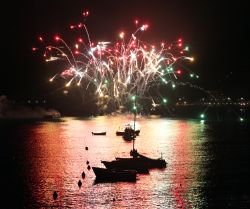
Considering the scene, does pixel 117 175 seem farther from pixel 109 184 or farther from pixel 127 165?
pixel 127 165

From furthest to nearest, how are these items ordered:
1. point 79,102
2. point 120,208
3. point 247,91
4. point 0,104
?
point 247,91, point 79,102, point 0,104, point 120,208

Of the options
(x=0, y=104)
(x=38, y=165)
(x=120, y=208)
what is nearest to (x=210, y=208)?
(x=120, y=208)

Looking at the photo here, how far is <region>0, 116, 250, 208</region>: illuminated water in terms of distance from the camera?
38688mm

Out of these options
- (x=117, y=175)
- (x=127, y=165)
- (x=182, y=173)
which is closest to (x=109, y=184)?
(x=117, y=175)

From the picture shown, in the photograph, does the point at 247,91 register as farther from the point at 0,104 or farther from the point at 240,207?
the point at 240,207

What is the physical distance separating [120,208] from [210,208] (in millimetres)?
7084

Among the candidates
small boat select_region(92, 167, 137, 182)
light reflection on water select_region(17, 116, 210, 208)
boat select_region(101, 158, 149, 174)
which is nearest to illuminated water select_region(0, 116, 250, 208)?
light reflection on water select_region(17, 116, 210, 208)

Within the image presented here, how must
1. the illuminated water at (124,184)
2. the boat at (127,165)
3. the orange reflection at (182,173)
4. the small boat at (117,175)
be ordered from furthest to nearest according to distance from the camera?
the boat at (127,165) → the small boat at (117,175) → the orange reflection at (182,173) → the illuminated water at (124,184)

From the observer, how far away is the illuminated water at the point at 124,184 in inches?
1523

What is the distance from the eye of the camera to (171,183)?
4550 centimetres

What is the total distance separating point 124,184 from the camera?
4362cm

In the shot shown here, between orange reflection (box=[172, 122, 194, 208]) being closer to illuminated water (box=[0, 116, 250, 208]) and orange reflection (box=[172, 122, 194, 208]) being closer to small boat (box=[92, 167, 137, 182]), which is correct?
illuminated water (box=[0, 116, 250, 208])

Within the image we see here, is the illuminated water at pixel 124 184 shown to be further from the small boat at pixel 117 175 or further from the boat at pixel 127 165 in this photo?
the boat at pixel 127 165

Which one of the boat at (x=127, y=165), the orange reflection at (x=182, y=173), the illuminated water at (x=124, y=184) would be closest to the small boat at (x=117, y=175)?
the illuminated water at (x=124, y=184)
